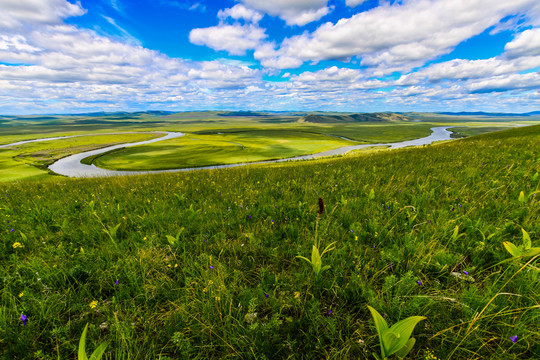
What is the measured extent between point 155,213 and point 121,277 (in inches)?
84.7

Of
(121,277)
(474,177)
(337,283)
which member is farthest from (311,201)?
(474,177)

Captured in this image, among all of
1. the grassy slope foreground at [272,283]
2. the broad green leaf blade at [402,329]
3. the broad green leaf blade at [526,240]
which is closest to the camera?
the broad green leaf blade at [402,329]

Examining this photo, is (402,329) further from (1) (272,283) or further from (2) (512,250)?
(2) (512,250)

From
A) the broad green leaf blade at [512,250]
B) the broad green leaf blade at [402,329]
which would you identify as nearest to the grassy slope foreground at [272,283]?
the broad green leaf blade at [512,250]

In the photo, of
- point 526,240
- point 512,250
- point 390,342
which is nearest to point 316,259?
point 390,342

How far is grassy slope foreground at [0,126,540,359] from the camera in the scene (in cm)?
200

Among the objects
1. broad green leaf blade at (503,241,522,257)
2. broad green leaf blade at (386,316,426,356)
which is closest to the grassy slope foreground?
broad green leaf blade at (503,241,522,257)

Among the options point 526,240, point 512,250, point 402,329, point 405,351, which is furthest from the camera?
point 526,240

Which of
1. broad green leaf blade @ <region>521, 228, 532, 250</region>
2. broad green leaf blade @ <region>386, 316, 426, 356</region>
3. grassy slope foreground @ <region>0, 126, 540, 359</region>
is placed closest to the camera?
broad green leaf blade @ <region>386, 316, 426, 356</region>

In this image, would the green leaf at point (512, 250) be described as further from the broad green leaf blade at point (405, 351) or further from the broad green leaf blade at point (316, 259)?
the broad green leaf blade at point (316, 259)

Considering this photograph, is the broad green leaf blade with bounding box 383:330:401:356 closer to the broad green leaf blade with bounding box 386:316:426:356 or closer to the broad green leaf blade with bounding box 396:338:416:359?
the broad green leaf blade with bounding box 386:316:426:356

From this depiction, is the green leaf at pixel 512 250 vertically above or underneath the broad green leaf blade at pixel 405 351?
above

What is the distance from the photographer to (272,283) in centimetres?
277

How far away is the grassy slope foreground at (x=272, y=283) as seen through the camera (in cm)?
200
